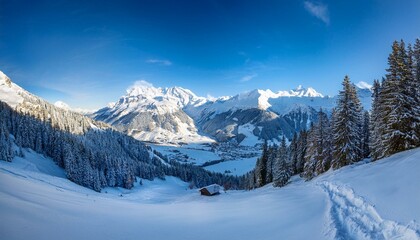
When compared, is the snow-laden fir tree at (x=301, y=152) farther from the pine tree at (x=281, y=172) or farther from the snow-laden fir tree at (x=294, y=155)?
the pine tree at (x=281, y=172)

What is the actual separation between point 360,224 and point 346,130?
31138 millimetres

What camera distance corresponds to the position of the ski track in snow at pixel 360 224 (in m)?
10.2

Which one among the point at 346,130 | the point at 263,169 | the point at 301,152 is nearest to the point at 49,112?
the point at 263,169

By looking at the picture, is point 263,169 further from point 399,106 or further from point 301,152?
point 399,106

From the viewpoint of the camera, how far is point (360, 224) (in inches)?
486

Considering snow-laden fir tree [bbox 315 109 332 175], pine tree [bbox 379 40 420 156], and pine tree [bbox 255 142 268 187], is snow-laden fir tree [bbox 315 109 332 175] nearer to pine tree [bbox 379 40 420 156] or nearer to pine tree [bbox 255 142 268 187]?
pine tree [bbox 379 40 420 156]

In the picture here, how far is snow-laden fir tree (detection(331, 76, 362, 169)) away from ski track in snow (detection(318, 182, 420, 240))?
25.5 metres

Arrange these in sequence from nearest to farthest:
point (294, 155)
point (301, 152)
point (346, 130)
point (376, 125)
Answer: point (376, 125) → point (346, 130) → point (301, 152) → point (294, 155)

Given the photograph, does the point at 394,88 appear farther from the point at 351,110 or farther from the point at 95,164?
the point at 95,164

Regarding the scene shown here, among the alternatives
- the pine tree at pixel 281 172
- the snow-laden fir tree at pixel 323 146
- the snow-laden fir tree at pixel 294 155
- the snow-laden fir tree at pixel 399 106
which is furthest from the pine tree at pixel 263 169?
the snow-laden fir tree at pixel 399 106

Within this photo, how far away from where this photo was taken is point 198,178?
148 meters

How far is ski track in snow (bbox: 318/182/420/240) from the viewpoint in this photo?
33.6ft

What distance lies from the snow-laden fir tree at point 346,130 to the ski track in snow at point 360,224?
83.5ft

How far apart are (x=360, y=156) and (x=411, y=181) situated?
30.5 metres
